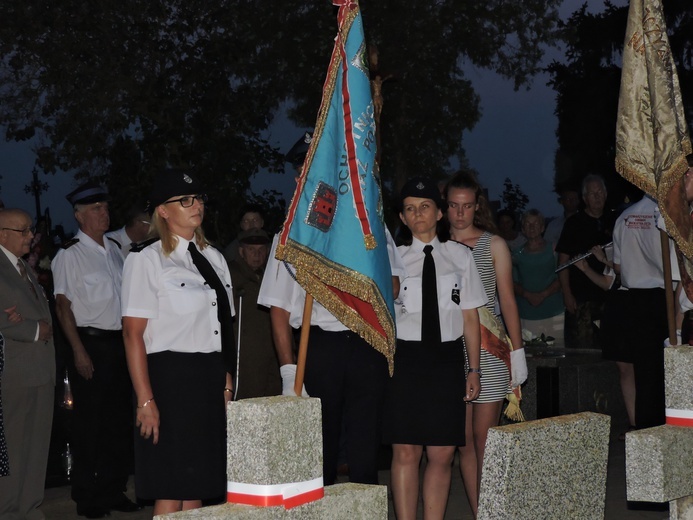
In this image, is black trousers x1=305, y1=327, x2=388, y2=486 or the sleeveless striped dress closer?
black trousers x1=305, y1=327, x2=388, y2=486

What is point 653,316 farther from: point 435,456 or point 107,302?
point 107,302

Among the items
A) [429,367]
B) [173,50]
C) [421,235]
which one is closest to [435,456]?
[429,367]

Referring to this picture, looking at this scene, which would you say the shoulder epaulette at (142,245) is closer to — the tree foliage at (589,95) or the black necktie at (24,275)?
the black necktie at (24,275)

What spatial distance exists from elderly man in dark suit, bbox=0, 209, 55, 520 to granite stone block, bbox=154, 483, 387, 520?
3.19 metres

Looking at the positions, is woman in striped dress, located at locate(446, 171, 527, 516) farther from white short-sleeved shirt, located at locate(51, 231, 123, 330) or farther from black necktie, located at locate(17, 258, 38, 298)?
black necktie, located at locate(17, 258, 38, 298)

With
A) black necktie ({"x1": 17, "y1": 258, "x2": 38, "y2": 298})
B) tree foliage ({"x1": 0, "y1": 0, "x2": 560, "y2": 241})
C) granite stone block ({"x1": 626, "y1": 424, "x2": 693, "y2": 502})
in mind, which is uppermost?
tree foliage ({"x1": 0, "y1": 0, "x2": 560, "y2": 241})

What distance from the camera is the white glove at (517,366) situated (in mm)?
6754

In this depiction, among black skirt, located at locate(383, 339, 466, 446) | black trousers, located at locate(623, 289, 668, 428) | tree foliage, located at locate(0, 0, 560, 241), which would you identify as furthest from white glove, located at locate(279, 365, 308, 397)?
tree foliage, located at locate(0, 0, 560, 241)

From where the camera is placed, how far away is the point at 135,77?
16.7 metres

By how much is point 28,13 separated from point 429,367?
13.1m

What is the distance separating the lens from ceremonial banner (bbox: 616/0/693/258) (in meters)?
7.19

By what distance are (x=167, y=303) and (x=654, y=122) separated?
3603mm

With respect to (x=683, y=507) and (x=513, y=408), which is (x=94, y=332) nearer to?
(x=513, y=408)

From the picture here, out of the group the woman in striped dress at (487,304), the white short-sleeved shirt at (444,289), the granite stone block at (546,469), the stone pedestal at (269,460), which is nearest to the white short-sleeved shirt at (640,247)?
the woman in striped dress at (487,304)
